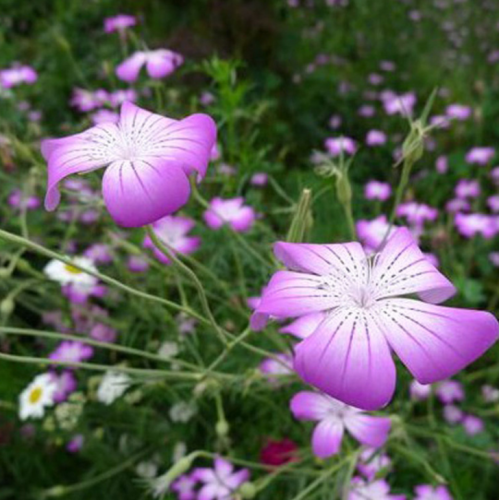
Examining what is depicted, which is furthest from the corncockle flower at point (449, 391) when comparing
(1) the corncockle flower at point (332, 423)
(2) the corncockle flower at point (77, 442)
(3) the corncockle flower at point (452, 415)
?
(2) the corncockle flower at point (77, 442)

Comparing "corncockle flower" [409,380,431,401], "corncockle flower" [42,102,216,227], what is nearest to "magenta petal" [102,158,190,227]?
"corncockle flower" [42,102,216,227]

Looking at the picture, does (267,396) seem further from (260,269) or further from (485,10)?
(485,10)

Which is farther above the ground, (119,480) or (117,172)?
(117,172)

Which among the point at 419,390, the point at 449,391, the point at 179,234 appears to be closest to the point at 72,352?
the point at 179,234

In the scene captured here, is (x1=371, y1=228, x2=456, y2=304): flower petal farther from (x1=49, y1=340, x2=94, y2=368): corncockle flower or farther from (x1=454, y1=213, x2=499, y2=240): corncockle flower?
(x1=454, y1=213, x2=499, y2=240): corncockle flower

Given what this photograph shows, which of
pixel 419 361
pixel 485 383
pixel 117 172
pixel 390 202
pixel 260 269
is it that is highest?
pixel 117 172

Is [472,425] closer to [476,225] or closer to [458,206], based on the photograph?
[476,225]

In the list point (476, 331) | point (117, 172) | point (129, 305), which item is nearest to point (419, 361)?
point (476, 331)
